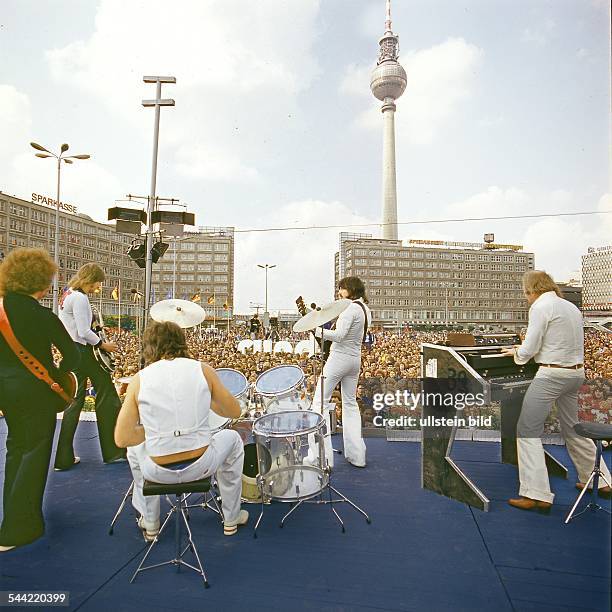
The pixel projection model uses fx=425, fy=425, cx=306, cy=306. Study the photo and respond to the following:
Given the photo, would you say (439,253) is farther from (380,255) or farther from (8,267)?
(8,267)

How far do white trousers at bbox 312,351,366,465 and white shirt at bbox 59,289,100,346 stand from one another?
2153 millimetres

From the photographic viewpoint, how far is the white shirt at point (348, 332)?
3.96m

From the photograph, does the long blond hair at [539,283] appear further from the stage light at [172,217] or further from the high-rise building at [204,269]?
the high-rise building at [204,269]

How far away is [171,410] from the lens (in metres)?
2.22

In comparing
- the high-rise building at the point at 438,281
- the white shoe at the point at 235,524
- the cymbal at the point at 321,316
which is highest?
the high-rise building at the point at 438,281

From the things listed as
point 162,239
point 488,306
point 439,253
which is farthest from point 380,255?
point 162,239

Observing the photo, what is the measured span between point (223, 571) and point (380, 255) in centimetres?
8115

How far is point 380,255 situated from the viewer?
81.4m

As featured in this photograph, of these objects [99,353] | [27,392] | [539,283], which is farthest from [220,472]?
[539,283]

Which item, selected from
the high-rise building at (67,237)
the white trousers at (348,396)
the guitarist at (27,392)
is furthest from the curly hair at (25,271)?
the high-rise building at (67,237)

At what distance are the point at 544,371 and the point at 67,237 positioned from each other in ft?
201

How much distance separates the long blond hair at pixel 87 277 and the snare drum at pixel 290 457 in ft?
6.96

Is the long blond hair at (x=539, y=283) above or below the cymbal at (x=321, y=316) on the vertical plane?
above

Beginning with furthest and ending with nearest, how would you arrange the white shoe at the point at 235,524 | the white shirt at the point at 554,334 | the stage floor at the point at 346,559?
the white shirt at the point at 554,334 → the white shoe at the point at 235,524 → the stage floor at the point at 346,559
